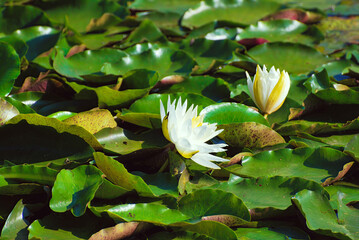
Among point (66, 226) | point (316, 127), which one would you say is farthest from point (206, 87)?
point (66, 226)

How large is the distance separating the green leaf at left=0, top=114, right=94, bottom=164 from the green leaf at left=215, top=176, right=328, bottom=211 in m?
0.56

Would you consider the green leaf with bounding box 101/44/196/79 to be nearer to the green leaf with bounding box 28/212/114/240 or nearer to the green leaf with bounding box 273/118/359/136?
the green leaf with bounding box 273/118/359/136

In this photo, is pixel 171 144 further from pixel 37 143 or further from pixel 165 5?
pixel 165 5

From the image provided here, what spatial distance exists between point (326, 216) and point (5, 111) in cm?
128

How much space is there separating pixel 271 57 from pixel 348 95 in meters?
0.75

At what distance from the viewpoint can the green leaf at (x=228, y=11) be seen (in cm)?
348

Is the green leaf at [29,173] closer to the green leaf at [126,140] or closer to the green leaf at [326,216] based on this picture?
the green leaf at [126,140]

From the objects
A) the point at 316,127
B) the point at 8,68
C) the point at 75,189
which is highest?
the point at 8,68

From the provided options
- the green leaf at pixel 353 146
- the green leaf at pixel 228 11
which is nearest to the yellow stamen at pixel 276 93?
the green leaf at pixel 353 146

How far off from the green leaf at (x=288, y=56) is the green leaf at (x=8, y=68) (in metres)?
1.38

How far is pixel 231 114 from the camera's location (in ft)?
6.40

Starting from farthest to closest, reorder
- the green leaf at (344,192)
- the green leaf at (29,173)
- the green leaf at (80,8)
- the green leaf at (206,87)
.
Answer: the green leaf at (80,8) < the green leaf at (206,87) < the green leaf at (344,192) < the green leaf at (29,173)

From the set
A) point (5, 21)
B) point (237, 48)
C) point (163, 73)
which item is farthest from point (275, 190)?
point (5, 21)

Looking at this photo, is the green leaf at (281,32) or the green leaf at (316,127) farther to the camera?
the green leaf at (281,32)
